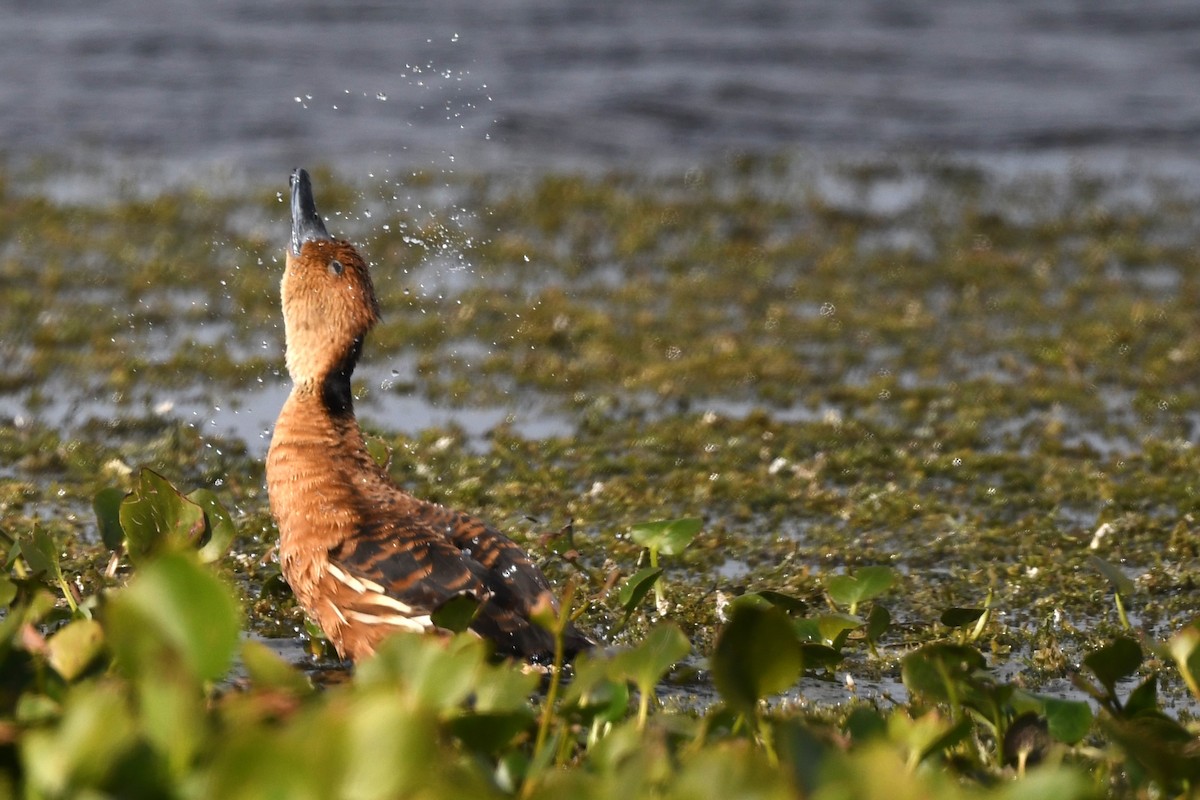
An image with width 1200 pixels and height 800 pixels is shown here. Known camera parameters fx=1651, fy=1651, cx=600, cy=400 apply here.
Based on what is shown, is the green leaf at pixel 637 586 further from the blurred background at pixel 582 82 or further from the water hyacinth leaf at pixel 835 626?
the blurred background at pixel 582 82

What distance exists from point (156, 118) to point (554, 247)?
4.89 m

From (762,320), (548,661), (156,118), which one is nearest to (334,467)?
(548,661)

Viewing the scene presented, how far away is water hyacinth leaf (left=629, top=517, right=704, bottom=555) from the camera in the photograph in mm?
4559

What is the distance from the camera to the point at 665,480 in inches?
255

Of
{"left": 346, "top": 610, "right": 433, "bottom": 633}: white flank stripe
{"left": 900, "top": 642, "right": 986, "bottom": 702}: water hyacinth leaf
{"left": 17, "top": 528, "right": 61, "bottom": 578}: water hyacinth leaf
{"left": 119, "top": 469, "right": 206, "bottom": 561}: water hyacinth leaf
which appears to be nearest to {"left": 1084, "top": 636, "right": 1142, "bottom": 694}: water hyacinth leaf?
{"left": 900, "top": 642, "right": 986, "bottom": 702}: water hyacinth leaf

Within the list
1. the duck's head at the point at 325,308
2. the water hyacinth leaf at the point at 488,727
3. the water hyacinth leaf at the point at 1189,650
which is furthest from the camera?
the duck's head at the point at 325,308

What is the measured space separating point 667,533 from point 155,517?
54.2 inches

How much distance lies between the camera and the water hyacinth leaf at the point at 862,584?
14.4ft

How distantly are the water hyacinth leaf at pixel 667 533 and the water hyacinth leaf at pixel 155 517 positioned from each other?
120 cm

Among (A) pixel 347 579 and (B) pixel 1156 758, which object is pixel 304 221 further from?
(B) pixel 1156 758

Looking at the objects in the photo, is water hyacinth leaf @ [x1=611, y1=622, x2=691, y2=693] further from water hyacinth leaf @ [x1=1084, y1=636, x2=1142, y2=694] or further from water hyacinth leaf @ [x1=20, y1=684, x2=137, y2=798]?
water hyacinth leaf @ [x1=20, y1=684, x2=137, y2=798]

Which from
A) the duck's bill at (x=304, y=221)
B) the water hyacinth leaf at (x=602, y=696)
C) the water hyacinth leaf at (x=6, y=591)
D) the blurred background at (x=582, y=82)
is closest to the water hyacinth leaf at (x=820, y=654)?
the water hyacinth leaf at (x=602, y=696)

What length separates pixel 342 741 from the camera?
2049 mm

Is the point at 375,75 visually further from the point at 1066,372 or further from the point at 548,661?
the point at 548,661
